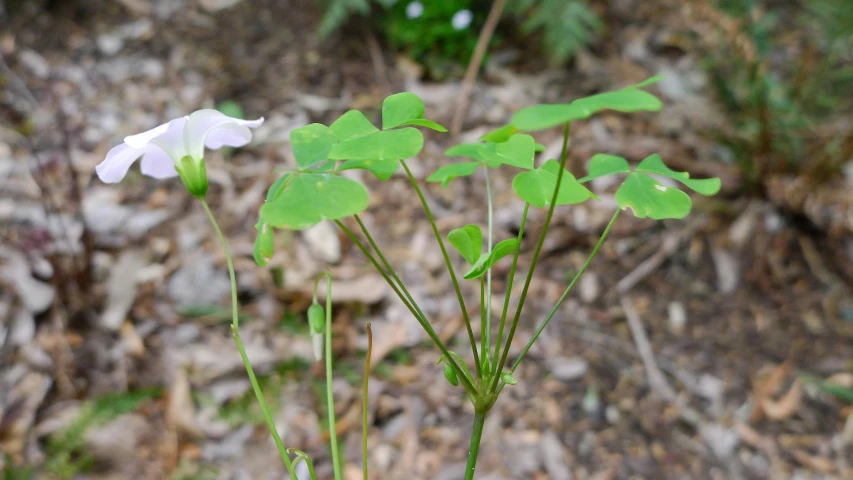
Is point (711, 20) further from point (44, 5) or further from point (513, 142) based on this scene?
point (44, 5)

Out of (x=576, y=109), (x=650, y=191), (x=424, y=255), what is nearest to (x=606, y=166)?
(x=650, y=191)

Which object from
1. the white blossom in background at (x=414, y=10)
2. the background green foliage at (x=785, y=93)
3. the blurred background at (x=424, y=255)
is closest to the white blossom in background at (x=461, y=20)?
the blurred background at (x=424, y=255)

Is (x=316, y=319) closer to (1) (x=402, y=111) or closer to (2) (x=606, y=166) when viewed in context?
(1) (x=402, y=111)

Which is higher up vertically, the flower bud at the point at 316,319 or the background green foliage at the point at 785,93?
the flower bud at the point at 316,319

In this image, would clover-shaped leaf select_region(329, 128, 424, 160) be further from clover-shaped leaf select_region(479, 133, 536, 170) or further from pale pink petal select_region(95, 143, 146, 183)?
pale pink petal select_region(95, 143, 146, 183)

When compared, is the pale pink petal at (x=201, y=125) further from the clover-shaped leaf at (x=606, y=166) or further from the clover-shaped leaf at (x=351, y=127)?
the clover-shaped leaf at (x=606, y=166)

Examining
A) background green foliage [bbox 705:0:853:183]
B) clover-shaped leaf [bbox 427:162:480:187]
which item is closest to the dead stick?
background green foliage [bbox 705:0:853:183]

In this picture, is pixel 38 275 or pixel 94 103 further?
pixel 94 103

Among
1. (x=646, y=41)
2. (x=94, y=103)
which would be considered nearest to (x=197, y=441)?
(x=94, y=103)
